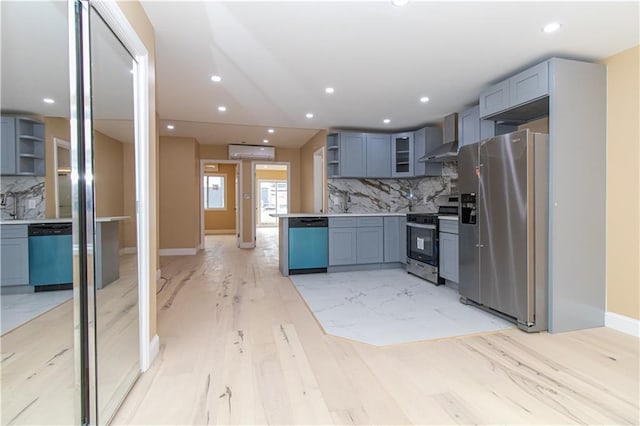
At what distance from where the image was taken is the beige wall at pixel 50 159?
1.22 metres

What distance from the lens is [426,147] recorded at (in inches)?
199

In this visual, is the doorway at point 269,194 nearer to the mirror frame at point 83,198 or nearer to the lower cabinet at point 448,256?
the lower cabinet at point 448,256

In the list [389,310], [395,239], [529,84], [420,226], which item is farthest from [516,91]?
[395,239]

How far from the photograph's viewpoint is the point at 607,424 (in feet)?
4.93

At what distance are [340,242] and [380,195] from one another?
4.87 feet

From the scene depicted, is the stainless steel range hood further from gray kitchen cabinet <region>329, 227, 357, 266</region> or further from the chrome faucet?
the chrome faucet

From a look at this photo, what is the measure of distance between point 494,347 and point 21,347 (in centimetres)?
273

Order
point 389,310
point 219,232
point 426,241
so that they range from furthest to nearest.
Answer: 1. point 219,232
2. point 426,241
3. point 389,310

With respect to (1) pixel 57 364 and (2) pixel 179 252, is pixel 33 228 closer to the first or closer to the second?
(1) pixel 57 364

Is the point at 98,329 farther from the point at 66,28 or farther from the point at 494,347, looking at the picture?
the point at 494,347

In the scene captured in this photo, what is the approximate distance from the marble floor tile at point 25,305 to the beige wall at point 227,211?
9481 millimetres

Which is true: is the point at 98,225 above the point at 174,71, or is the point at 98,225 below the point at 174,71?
below

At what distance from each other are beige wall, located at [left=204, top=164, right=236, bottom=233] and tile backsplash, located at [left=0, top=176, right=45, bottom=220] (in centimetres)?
954

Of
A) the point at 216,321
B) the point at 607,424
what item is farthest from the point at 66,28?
the point at 607,424
